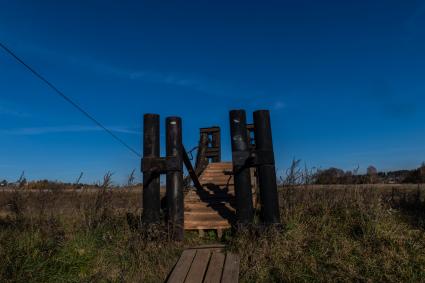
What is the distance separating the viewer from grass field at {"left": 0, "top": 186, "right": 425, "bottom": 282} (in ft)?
12.4

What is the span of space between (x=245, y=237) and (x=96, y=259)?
2.00 m

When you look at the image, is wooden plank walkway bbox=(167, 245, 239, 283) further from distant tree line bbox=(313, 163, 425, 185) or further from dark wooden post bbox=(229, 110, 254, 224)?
distant tree line bbox=(313, 163, 425, 185)

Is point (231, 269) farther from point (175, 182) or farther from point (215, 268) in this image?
point (175, 182)

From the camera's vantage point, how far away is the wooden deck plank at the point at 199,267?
3571 mm

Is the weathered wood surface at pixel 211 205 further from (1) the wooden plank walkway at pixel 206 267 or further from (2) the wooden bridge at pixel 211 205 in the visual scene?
(1) the wooden plank walkway at pixel 206 267

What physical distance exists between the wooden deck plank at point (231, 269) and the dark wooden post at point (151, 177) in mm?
1540

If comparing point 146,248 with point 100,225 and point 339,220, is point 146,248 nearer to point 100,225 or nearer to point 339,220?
point 100,225

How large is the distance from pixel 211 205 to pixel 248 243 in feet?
6.98

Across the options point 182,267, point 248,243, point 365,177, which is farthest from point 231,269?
point 365,177

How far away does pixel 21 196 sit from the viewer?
240 inches

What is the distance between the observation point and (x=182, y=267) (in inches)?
152

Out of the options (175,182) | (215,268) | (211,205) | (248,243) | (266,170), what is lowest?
(215,268)

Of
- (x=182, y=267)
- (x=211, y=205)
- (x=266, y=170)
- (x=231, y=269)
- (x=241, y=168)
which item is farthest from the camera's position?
(x=211, y=205)

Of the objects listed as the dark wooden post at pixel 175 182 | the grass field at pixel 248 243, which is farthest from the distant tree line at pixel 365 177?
the dark wooden post at pixel 175 182
